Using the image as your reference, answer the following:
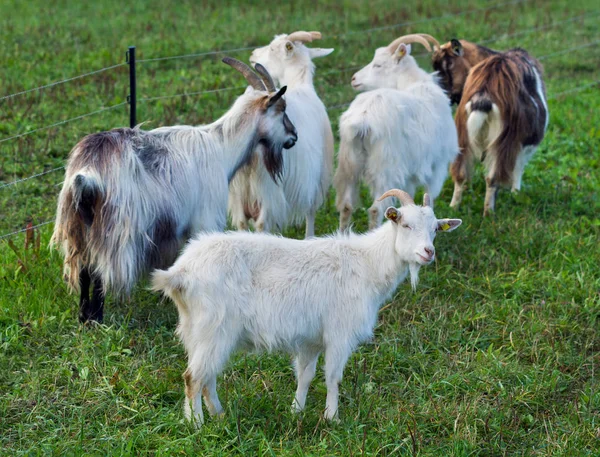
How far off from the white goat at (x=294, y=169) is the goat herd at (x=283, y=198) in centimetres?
1

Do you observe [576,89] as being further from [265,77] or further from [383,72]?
[265,77]

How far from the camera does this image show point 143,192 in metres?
5.04

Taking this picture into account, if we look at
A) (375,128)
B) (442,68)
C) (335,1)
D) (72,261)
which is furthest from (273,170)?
(335,1)

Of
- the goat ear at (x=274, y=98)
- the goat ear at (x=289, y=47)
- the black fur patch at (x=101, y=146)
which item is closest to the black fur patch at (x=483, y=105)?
the goat ear at (x=289, y=47)

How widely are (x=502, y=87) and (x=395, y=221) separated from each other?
137 inches

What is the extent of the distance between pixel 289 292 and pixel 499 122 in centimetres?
389

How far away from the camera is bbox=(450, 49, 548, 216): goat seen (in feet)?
24.7

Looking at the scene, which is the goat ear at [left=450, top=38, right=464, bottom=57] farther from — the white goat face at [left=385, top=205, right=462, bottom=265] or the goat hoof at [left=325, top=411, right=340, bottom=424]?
the goat hoof at [left=325, top=411, right=340, bottom=424]

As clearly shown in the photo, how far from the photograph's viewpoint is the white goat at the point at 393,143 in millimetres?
6527

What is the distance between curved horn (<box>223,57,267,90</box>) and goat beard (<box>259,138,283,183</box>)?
416 millimetres

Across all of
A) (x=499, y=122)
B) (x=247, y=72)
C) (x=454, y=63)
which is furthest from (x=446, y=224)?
(x=454, y=63)

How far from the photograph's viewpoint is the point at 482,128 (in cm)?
770

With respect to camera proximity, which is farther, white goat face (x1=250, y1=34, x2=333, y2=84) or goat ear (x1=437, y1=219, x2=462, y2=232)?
white goat face (x1=250, y1=34, x2=333, y2=84)

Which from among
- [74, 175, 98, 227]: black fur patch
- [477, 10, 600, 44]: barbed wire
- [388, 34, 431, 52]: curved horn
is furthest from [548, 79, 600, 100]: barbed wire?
[74, 175, 98, 227]: black fur patch
